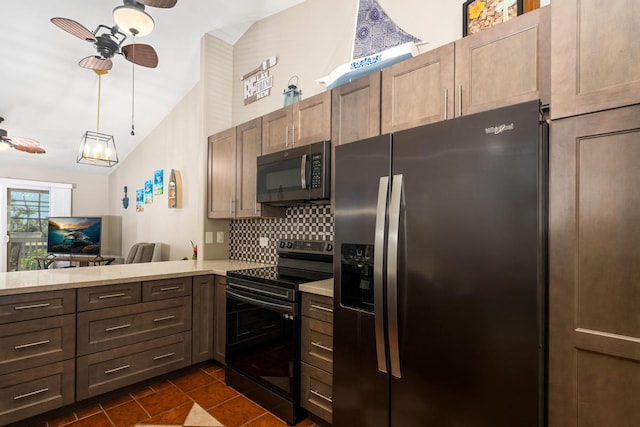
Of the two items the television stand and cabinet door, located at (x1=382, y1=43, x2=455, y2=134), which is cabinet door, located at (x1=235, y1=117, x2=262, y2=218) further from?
the television stand

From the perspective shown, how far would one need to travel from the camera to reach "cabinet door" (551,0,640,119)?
1043 millimetres

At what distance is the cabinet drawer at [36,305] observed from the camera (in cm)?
187

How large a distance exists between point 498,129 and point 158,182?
206 inches

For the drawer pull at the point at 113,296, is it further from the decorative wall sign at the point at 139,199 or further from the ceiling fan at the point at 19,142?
the decorative wall sign at the point at 139,199

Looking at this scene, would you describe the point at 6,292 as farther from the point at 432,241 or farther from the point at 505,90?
the point at 505,90

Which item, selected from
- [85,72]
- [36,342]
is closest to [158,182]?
[85,72]

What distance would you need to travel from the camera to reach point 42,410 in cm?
197

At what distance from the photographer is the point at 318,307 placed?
1952 millimetres

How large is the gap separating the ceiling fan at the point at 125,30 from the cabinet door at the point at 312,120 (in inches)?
44.3

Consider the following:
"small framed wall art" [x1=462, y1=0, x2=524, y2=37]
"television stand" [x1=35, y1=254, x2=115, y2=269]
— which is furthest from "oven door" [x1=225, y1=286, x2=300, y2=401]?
"television stand" [x1=35, y1=254, x2=115, y2=269]

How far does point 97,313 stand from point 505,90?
2.78 meters

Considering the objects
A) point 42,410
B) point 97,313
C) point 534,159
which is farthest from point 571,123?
point 42,410

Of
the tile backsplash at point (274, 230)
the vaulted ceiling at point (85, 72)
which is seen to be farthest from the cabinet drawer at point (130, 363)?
the vaulted ceiling at point (85, 72)

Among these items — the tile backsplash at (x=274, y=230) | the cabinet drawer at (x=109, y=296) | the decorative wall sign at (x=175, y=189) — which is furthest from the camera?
the decorative wall sign at (x=175, y=189)
